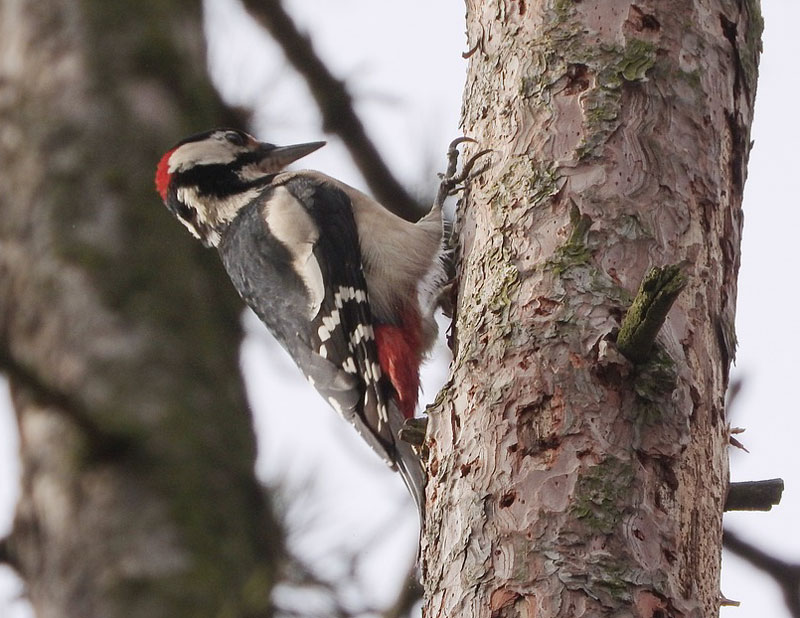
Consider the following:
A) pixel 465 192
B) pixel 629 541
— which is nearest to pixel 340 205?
pixel 465 192

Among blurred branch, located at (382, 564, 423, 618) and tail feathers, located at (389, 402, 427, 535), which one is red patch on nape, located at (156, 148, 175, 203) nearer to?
tail feathers, located at (389, 402, 427, 535)

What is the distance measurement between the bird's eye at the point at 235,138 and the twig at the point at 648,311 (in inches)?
83.1

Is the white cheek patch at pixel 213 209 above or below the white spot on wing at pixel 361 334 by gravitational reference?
above

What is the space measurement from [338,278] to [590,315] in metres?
1.27

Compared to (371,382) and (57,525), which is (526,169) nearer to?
(371,382)

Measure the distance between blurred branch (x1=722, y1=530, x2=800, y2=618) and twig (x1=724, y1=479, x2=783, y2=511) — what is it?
643mm

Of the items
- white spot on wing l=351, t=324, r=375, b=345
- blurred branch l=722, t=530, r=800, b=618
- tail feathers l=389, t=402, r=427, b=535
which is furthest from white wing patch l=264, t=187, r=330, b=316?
blurred branch l=722, t=530, r=800, b=618

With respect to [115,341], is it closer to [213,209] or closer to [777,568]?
[213,209]

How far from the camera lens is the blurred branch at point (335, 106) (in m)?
3.38

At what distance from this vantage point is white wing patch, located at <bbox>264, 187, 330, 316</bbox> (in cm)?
309

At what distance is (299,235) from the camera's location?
3166mm

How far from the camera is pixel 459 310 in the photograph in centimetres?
223

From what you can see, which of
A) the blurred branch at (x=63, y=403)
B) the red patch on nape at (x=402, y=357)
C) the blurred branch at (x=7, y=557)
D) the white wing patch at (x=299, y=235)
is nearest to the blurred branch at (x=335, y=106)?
the white wing patch at (x=299, y=235)

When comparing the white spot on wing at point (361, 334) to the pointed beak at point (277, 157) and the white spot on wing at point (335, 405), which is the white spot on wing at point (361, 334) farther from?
the pointed beak at point (277, 157)
